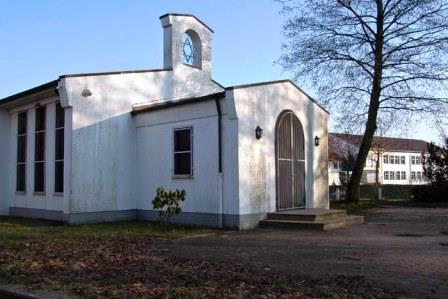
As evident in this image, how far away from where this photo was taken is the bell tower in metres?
19.7

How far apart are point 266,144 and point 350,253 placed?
6.05 m

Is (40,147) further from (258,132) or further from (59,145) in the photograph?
(258,132)

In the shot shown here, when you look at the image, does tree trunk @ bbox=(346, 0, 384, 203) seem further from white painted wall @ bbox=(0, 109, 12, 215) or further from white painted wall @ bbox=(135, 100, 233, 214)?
white painted wall @ bbox=(0, 109, 12, 215)

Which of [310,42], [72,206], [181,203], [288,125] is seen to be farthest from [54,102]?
[310,42]

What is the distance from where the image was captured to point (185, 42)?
67.1 feet

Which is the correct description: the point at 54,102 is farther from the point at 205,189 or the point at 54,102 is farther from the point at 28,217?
the point at 205,189

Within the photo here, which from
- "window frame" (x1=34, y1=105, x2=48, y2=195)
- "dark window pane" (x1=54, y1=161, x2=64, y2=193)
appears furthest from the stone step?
"window frame" (x1=34, y1=105, x2=48, y2=195)

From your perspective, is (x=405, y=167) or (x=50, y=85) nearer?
(x=50, y=85)

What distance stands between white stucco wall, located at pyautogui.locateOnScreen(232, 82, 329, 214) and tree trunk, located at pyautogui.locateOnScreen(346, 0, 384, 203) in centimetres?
674

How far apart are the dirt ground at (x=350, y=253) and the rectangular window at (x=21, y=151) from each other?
10.3 meters

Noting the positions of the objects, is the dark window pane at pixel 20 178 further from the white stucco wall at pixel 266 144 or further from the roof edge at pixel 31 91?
the white stucco wall at pixel 266 144

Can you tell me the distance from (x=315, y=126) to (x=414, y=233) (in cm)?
579

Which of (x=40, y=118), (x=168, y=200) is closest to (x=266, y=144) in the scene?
(x=168, y=200)

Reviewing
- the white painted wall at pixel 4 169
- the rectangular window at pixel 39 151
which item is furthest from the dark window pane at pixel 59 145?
the white painted wall at pixel 4 169
